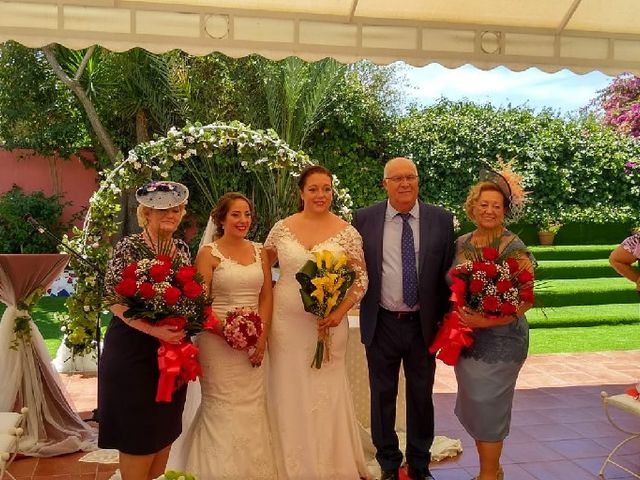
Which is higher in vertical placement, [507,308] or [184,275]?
[184,275]

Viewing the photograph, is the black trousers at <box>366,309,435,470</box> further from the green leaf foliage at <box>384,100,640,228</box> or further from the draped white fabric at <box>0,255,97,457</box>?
the green leaf foliage at <box>384,100,640,228</box>

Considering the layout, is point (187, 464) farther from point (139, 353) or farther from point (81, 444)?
point (81, 444)

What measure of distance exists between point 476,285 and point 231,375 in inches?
61.0

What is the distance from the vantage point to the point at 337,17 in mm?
5391

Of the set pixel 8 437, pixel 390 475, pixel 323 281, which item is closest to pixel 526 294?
pixel 323 281

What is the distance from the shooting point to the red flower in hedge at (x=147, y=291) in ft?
10.9

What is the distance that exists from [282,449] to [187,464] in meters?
0.59

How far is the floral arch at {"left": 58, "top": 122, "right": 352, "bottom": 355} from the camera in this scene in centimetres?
603

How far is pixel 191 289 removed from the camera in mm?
3436

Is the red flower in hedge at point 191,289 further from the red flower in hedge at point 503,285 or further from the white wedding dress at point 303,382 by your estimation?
the red flower in hedge at point 503,285

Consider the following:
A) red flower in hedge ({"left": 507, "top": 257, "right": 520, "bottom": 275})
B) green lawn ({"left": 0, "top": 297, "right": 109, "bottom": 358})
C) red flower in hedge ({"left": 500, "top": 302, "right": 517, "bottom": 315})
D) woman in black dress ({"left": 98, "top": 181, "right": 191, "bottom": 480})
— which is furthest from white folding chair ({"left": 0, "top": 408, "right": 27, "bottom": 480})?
green lawn ({"left": 0, "top": 297, "right": 109, "bottom": 358})

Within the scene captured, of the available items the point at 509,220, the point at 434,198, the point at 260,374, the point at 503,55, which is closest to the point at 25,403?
the point at 260,374

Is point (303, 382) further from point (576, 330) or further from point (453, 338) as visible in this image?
point (576, 330)

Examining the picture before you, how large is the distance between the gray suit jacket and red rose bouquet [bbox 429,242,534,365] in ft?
0.95
